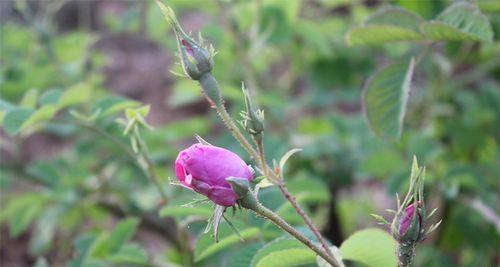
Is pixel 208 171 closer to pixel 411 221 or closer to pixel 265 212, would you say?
pixel 265 212

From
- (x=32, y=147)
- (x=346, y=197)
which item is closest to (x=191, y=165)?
(x=346, y=197)

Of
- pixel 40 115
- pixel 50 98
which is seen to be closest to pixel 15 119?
pixel 40 115

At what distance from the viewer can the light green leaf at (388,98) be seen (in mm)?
1394

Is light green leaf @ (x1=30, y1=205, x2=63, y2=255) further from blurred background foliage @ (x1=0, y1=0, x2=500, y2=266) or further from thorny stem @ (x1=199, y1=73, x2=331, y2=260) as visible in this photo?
thorny stem @ (x1=199, y1=73, x2=331, y2=260)

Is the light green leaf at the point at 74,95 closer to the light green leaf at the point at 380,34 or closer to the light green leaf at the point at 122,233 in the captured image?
the light green leaf at the point at 122,233

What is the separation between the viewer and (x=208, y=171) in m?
0.83

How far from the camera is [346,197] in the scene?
2.84 m

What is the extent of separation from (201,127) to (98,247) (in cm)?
106

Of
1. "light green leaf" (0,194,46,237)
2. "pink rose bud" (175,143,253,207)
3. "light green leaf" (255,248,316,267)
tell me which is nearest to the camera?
"pink rose bud" (175,143,253,207)

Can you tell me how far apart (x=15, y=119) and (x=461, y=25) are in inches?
32.7

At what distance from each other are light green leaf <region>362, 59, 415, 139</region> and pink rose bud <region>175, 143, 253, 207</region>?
608 millimetres

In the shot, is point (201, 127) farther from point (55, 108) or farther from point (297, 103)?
point (55, 108)

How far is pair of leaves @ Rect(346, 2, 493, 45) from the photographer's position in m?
1.25

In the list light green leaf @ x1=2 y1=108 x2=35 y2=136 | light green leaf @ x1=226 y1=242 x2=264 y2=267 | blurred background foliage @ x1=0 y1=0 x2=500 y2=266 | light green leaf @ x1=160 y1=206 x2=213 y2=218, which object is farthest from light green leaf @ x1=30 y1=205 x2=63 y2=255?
light green leaf @ x1=226 y1=242 x2=264 y2=267
